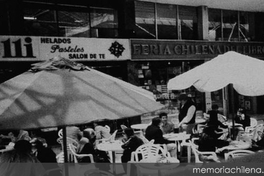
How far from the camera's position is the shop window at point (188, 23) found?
38.8 ft

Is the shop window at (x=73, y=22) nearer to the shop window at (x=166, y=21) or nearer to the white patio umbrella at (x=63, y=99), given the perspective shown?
the shop window at (x=166, y=21)

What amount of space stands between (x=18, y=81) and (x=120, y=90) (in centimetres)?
89

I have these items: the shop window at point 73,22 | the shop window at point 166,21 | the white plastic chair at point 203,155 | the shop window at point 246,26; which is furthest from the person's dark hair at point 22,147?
the shop window at point 246,26

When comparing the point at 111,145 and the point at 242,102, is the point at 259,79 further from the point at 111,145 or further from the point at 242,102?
the point at 242,102

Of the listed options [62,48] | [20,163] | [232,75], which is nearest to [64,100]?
[20,163]

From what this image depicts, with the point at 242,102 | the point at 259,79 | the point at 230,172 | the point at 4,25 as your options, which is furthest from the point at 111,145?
the point at 242,102

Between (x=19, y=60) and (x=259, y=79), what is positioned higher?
(x=19, y=60)

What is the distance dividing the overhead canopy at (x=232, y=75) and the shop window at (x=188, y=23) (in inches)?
267

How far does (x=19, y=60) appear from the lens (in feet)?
27.7

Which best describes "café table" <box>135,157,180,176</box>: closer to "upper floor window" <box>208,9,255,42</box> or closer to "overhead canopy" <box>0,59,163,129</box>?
"overhead canopy" <box>0,59,163,129</box>

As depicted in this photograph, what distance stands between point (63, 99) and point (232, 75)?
314 centimetres

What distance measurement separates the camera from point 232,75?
4.66 m

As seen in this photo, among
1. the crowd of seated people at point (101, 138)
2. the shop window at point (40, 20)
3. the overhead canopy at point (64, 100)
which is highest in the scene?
the shop window at point (40, 20)

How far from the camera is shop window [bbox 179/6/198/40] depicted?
11.8 metres
